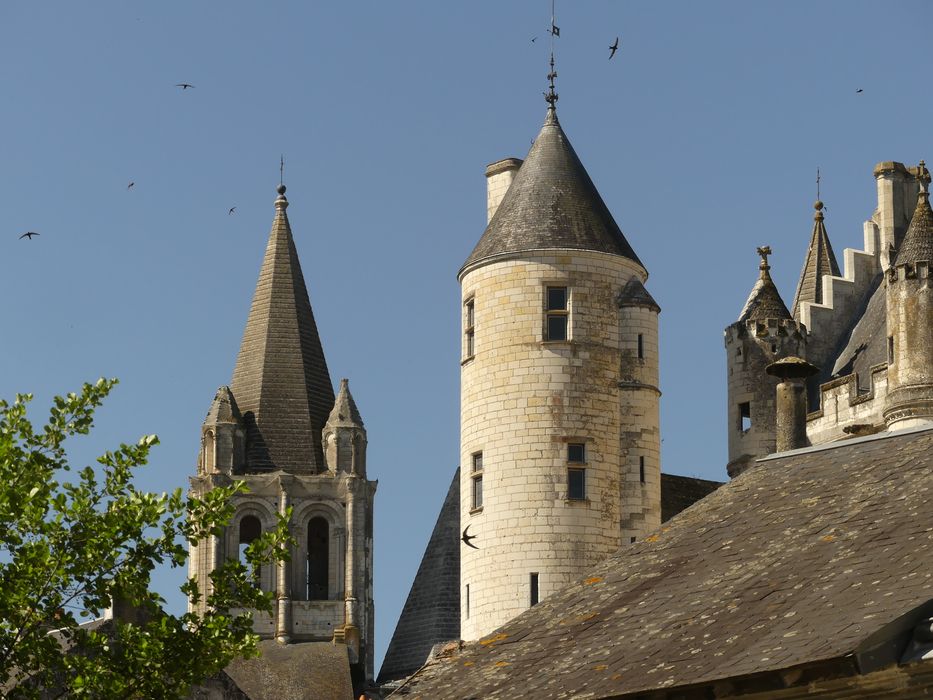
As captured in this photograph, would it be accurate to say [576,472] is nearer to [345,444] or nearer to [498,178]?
[498,178]

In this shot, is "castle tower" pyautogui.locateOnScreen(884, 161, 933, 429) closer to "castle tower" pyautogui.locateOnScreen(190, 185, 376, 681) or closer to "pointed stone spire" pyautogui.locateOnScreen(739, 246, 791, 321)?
"pointed stone spire" pyautogui.locateOnScreen(739, 246, 791, 321)

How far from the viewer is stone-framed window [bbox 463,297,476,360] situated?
5175 cm

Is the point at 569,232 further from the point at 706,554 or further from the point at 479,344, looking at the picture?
the point at 706,554

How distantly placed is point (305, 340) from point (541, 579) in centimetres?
4325

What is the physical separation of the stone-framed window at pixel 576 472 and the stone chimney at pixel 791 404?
18.7m

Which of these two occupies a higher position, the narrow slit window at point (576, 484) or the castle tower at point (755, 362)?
the castle tower at point (755, 362)

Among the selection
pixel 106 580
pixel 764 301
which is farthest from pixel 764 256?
pixel 106 580

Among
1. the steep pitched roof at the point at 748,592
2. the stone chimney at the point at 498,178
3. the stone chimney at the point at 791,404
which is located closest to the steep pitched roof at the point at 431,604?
the stone chimney at the point at 498,178

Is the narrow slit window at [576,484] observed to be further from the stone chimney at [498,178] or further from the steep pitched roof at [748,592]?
the steep pitched roof at [748,592]

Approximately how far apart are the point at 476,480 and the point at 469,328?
3.37 metres

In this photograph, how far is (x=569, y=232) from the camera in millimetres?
51875

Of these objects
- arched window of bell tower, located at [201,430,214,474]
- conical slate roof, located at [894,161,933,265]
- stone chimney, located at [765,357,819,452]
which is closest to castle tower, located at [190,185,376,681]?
arched window of bell tower, located at [201,430,214,474]

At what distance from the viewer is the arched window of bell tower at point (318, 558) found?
87312 millimetres

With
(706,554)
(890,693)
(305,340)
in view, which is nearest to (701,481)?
(706,554)
